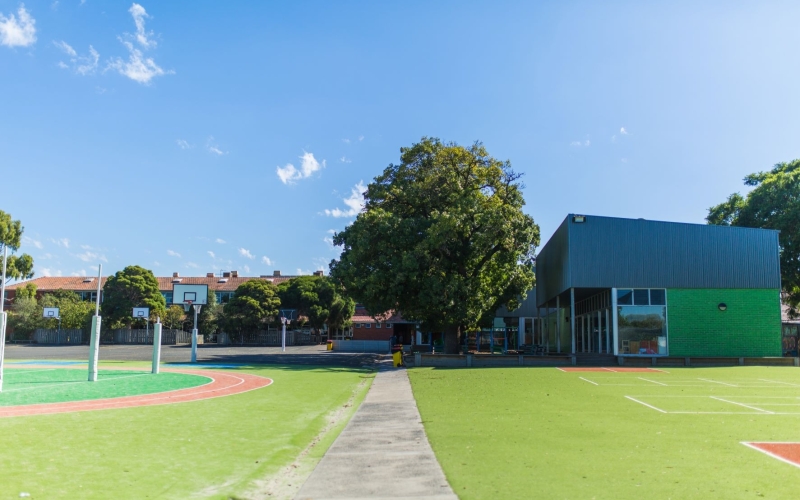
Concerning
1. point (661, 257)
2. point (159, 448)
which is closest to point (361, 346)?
point (661, 257)

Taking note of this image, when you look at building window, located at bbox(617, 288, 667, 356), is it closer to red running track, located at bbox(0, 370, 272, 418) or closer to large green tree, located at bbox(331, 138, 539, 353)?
large green tree, located at bbox(331, 138, 539, 353)

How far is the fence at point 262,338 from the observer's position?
61.0 meters

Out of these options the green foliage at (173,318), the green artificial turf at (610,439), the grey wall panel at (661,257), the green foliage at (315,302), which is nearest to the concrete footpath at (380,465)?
the green artificial turf at (610,439)

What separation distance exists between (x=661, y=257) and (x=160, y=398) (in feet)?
86.9

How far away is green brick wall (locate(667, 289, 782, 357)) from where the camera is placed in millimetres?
32031

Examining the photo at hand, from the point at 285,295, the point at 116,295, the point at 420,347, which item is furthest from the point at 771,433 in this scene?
the point at 116,295

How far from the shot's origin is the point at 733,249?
32625mm

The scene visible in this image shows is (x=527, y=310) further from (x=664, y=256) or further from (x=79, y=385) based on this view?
(x=79, y=385)

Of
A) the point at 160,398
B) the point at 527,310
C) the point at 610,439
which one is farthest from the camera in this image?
the point at 527,310

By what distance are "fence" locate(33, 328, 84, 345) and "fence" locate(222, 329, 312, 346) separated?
1428 cm

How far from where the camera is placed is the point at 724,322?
106 ft

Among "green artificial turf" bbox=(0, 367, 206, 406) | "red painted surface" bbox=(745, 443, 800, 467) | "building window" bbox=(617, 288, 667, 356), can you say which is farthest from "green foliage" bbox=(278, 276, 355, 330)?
"red painted surface" bbox=(745, 443, 800, 467)

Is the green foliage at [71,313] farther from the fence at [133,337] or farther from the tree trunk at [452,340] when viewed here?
the tree trunk at [452,340]

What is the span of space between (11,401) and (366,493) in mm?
11840
